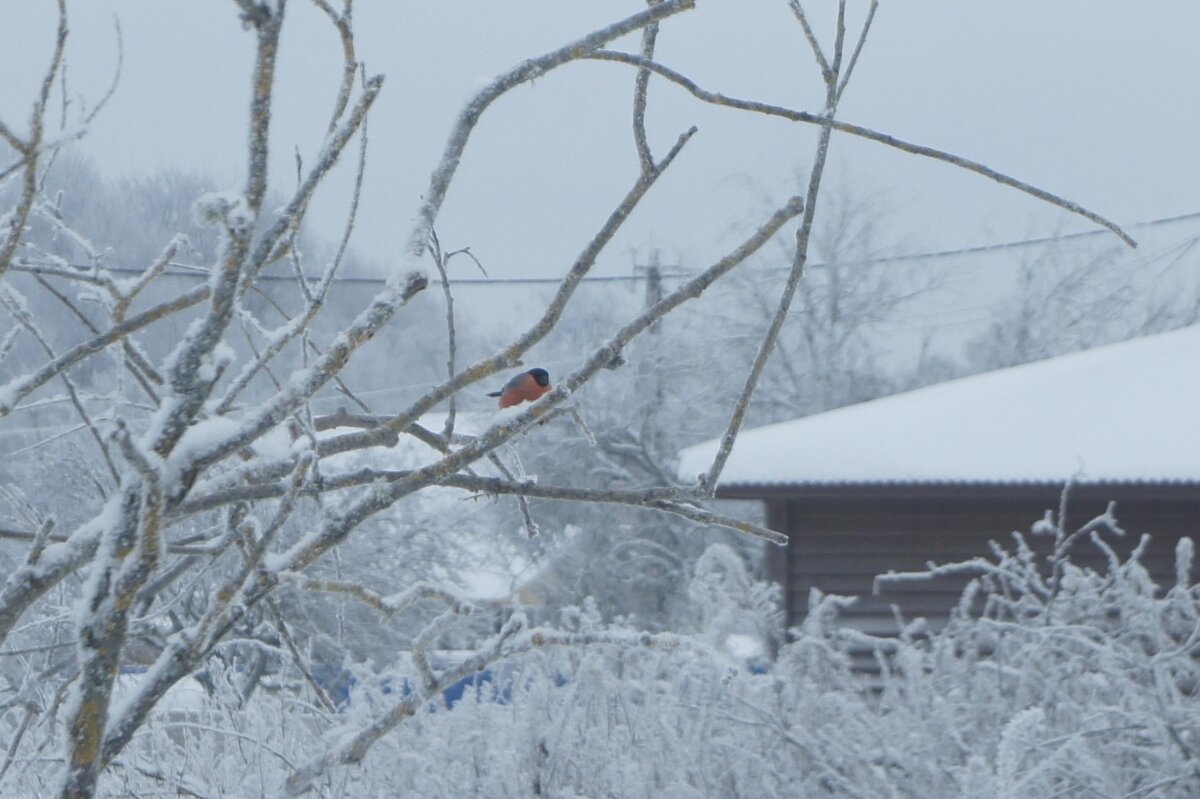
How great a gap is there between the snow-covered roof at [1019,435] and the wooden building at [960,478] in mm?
14

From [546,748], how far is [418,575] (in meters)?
16.7

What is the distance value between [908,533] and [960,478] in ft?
3.04

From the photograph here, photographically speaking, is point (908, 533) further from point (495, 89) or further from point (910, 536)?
point (495, 89)

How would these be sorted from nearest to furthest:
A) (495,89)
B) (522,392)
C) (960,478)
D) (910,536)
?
(495,89) < (522,392) < (960,478) < (910,536)

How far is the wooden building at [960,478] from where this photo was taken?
9.80 m

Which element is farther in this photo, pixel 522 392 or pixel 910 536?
pixel 910 536

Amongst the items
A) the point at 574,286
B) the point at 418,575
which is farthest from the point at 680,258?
the point at 574,286

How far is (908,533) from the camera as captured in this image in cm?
1069

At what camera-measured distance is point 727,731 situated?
3.48 meters

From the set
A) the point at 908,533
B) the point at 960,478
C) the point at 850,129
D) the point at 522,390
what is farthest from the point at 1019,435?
the point at 850,129

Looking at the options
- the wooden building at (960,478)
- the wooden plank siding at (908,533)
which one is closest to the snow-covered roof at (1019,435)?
the wooden building at (960,478)

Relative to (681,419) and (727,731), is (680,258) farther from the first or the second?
(727,731)

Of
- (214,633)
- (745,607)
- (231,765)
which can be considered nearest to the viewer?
(214,633)

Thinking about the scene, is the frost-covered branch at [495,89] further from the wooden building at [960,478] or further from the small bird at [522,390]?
the wooden building at [960,478]
